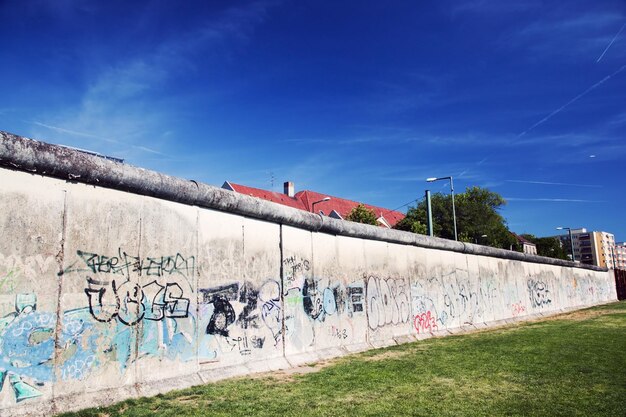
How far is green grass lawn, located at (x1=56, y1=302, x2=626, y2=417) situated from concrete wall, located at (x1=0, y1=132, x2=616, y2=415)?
23.3 inches

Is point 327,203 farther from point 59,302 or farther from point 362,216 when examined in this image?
point 59,302

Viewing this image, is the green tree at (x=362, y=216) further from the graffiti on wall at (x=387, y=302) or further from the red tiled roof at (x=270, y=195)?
the graffiti on wall at (x=387, y=302)

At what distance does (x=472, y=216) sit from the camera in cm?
6141

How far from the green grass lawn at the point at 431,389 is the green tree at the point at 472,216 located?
47620 millimetres

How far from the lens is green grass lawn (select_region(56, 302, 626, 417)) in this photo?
562cm

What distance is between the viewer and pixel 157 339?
277 inches

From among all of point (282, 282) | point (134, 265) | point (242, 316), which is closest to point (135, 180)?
point (134, 265)

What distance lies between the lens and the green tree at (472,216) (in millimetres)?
58438

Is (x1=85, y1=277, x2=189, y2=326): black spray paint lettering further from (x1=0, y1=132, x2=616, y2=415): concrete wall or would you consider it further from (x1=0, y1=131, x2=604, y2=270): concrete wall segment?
(x1=0, y1=131, x2=604, y2=270): concrete wall segment

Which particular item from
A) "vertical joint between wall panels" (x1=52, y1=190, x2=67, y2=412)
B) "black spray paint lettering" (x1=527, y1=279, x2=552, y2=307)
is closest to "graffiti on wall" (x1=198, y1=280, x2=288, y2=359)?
"vertical joint between wall panels" (x1=52, y1=190, x2=67, y2=412)

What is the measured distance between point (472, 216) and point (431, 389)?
5810cm

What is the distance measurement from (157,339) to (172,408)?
1376 millimetres

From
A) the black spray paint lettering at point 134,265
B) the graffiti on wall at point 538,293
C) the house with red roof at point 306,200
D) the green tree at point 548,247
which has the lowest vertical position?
the graffiti on wall at point 538,293

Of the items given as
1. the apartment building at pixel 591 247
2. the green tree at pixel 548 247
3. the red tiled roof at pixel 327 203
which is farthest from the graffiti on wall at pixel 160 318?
the apartment building at pixel 591 247
